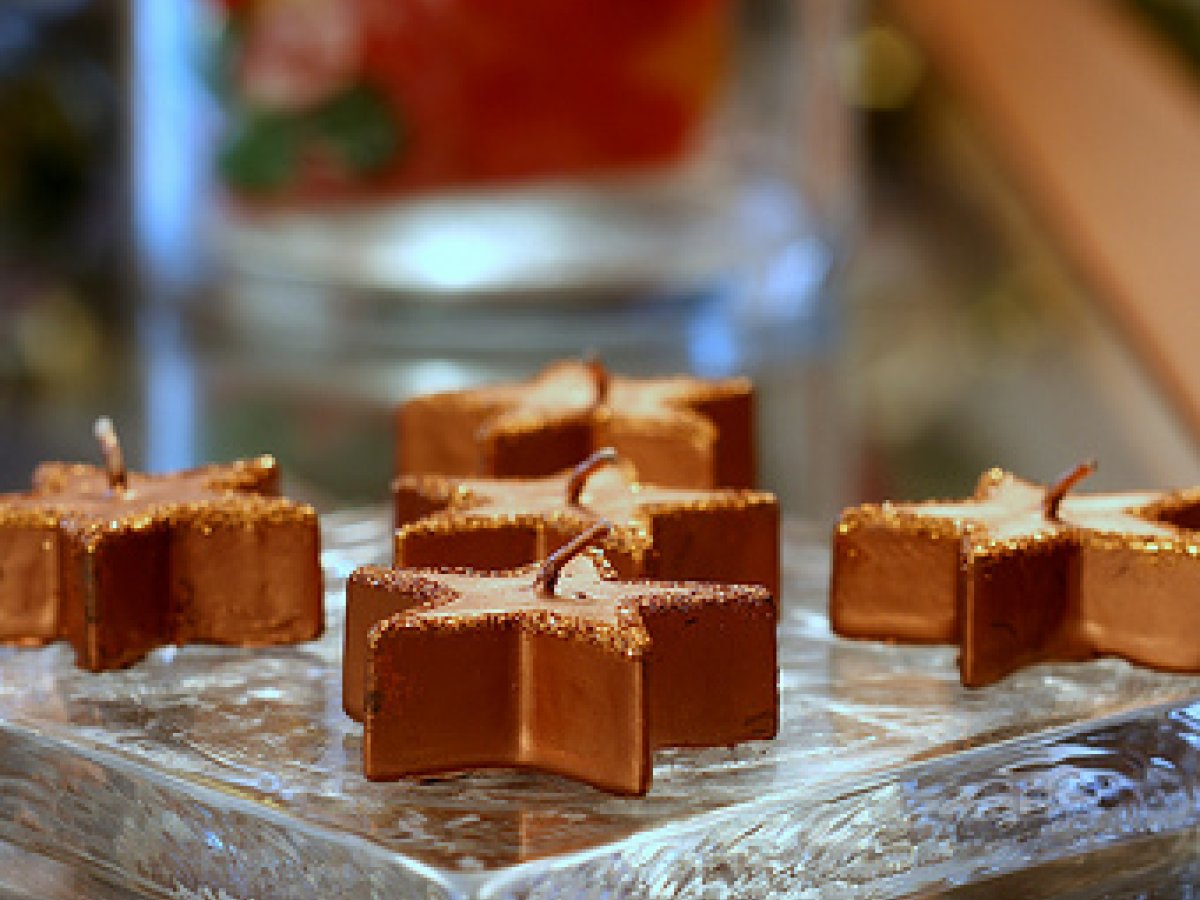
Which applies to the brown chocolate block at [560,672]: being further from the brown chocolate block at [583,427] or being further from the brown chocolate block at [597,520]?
the brown chocolate block at [583,427]

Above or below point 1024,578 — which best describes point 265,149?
above

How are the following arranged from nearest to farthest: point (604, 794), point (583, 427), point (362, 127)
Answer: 1. point (604, 794)
2. point (583, 427)
3. point (362, 127)

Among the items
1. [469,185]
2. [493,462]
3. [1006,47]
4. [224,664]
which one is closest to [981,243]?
[1006,47]

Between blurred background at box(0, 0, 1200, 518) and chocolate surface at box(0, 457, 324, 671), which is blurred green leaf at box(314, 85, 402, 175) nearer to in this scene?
blurred background at box(0, 0, 1200, 518)

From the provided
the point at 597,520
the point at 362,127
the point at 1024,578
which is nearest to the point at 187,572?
the point at 597,520

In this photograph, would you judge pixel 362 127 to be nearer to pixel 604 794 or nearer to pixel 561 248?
pixel 561 248

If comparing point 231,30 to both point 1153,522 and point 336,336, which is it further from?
point 1153,522

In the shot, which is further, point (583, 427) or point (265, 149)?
point (265, 149)

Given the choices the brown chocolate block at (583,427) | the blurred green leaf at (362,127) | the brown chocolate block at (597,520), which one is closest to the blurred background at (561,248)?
the blurred green leaf at (362,127)
